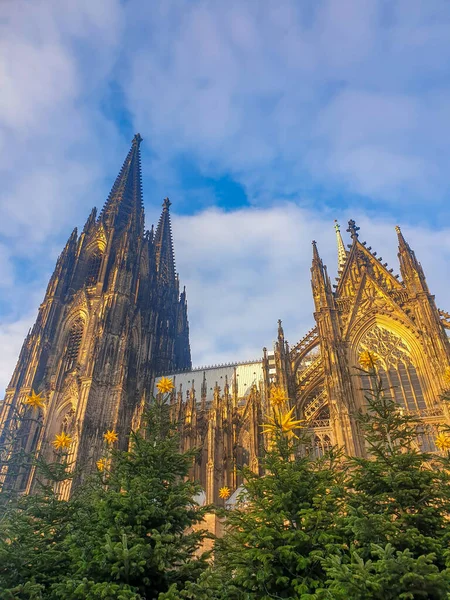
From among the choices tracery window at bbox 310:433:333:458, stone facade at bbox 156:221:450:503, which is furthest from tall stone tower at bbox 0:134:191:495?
tracery window at bbox 310:433:333:458

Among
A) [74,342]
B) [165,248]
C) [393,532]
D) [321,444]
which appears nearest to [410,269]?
[321,444]

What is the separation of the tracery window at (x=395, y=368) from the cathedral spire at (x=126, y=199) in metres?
32.3

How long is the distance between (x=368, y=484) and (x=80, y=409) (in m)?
25.7

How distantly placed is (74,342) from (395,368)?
27252mm

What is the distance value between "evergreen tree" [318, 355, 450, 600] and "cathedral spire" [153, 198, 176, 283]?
46737 millimetres

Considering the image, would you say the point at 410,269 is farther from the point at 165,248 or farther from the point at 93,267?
the point at 165,248

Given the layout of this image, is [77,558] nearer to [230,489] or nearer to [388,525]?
[388,525]

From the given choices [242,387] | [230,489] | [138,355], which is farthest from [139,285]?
[230,489]

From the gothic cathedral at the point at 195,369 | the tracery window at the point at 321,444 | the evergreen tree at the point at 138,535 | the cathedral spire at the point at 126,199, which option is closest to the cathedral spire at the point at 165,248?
the gothic cathedral at the point at 195,369

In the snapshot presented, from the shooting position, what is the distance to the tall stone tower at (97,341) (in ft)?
106

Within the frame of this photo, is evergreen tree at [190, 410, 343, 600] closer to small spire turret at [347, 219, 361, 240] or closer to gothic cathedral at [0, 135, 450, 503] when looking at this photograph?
gothic cathedral at [0, 135, 450, 503]

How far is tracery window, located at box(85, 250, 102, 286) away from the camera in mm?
43237

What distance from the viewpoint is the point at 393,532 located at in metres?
8.84

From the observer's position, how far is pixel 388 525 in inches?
325
